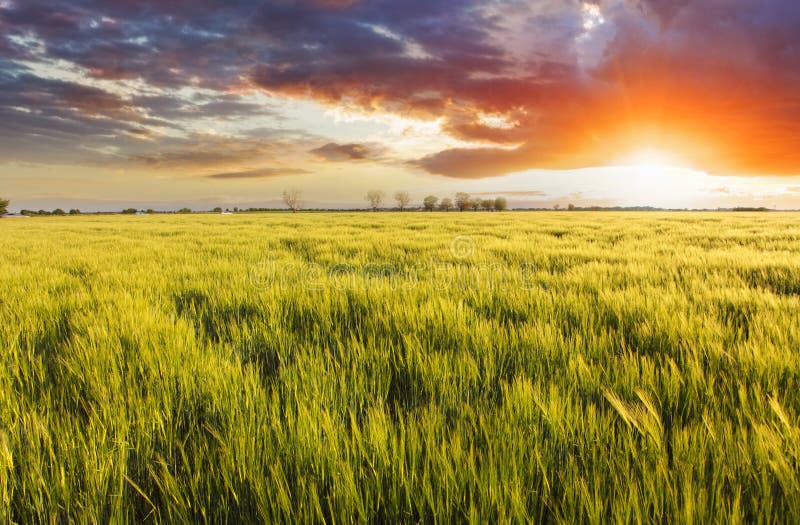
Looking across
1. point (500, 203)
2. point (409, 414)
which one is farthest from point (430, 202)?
point (409, 414)

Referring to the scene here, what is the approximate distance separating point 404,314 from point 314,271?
7.52ft

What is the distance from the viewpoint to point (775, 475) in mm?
908

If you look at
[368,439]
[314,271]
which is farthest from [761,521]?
[314,271]

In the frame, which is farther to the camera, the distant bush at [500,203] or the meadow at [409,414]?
the distant bush at [500,203]

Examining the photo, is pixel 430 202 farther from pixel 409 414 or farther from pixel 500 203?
pixel 409 414

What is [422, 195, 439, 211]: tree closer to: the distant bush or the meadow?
the distant bush

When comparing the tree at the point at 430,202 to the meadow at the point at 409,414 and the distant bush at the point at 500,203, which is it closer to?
the distant bush at the point at 500,203

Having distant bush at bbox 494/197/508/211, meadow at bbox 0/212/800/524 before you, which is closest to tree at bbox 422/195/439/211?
distant bush at bbox 494/197/508/211

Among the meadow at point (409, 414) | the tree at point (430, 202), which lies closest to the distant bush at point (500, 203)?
the tree at point (430, 202)

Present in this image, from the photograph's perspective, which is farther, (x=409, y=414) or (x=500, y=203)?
(x=500, y=203)

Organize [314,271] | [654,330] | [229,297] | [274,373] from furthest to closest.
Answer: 1. [314,271]
2. [229,297]
3. [654,330]
4. [274,373]

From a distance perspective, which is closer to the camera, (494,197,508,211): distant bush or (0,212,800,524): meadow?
(0,212,800,524): meadow

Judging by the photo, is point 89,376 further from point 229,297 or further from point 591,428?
point 591,428

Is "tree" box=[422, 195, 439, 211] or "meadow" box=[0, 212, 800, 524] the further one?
"tree" box=[422, 195, 439, 211]
